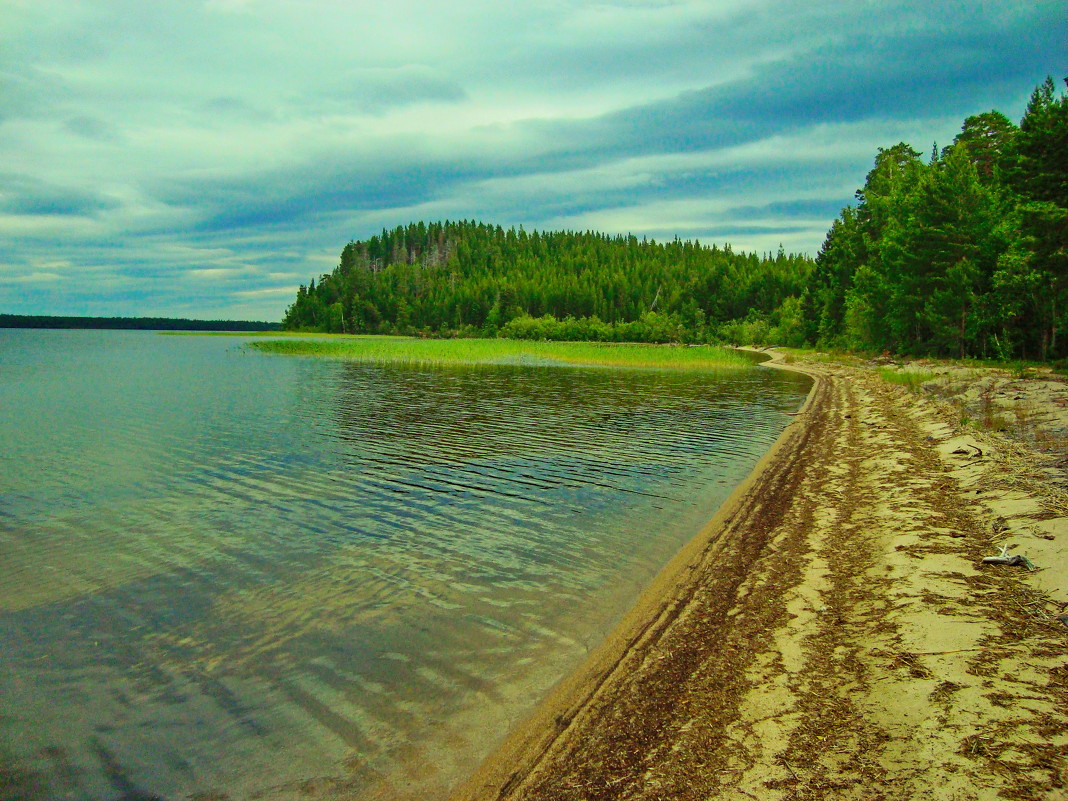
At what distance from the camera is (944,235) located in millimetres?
45438

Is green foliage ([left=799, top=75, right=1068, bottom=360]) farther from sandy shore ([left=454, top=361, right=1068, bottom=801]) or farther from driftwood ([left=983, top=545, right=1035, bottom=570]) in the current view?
driftwood ([left=983, top=545, right=1035, bottom=570])

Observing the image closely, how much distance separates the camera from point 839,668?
6.74 m

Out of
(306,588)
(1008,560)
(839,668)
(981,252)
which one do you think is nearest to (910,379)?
(981,252)

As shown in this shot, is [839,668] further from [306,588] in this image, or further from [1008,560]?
[306,588]

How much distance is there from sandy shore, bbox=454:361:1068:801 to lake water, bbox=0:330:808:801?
880 millimetres

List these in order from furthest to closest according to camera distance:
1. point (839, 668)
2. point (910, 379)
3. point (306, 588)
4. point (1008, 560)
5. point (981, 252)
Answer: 1. point (981, 252)
2. point (910, 379)
3. point (306, 588)
4. point (1008, 560)
5. point (839, 668)

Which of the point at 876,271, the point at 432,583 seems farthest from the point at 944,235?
the point at 432,583

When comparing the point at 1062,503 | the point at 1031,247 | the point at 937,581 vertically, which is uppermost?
the point at 1031,247

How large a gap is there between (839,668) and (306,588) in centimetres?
793

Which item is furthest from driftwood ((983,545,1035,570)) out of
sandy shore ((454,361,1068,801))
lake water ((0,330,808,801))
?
lake water ((0,330,808,801))

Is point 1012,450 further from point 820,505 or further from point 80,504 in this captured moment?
point 80,504

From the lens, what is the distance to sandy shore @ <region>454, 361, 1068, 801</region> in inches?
199

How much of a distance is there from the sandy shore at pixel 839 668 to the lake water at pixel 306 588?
34.6 inches

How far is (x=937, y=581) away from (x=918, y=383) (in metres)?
30.4
